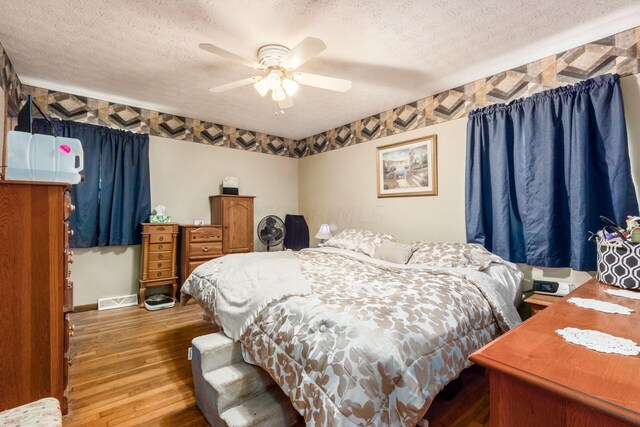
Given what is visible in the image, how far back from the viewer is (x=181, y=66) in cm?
255

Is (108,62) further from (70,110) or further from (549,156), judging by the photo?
A: (549,156)

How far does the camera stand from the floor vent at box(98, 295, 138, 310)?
3314 millimetres

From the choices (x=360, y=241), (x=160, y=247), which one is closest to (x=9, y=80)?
(x=160, y=247)

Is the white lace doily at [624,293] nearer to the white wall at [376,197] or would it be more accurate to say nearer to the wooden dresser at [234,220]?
the white wall at [376,197]

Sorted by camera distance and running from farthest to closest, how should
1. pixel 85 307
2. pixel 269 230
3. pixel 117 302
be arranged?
pixel 269 230 → pixel 117 302 → pixel 85 307

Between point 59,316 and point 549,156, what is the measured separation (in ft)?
11.0

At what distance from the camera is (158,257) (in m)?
3.46

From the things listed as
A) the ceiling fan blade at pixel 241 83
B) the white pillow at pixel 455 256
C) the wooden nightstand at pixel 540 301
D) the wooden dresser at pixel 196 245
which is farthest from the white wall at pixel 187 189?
the wooden nightstand at pixel 540 301

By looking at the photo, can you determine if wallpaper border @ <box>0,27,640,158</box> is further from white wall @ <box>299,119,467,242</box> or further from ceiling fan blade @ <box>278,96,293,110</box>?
ceiling fan blade @ <box>278,96,293,110</box>

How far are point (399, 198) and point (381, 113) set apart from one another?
1.12m

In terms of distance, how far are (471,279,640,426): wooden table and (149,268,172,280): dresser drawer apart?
3.58 meters

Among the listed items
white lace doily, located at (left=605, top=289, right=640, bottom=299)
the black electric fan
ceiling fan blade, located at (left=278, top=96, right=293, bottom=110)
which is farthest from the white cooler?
white lace doily, located at (left=605, top=289, right=640, bottom=299)

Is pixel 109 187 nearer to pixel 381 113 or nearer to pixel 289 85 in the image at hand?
pixel 289 85

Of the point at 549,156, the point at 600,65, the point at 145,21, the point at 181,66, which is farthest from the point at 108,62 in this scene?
the point at 600,65
